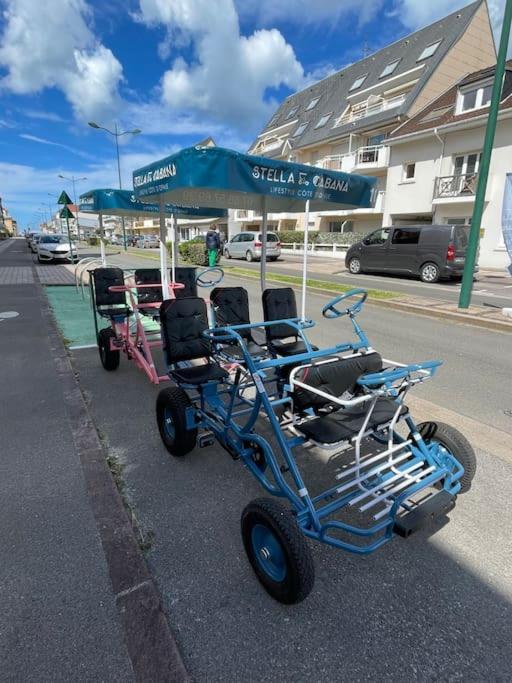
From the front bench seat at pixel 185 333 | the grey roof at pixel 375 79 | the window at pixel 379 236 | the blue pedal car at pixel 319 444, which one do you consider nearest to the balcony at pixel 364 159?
the grey roof at pixel 375 79

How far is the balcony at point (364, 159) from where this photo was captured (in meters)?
24.1

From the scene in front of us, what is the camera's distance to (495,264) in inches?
680

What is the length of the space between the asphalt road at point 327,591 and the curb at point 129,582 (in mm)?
67

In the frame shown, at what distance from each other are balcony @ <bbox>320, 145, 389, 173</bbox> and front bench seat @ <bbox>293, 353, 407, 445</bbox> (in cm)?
2369

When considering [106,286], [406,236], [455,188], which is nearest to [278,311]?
[106,286]

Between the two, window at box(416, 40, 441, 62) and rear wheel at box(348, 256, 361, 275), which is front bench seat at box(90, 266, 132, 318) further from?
window at box(416, 40, 441, 62)

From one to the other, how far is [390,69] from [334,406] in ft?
112

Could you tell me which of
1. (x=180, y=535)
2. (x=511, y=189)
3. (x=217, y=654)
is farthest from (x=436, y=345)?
(x=217, y=654)

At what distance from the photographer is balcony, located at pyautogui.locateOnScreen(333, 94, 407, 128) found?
84.4ft

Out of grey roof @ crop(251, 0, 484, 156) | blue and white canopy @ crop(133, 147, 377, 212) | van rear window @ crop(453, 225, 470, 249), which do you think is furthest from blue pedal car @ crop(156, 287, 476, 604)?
grey roof @ crop(251, 0, 484, 156)

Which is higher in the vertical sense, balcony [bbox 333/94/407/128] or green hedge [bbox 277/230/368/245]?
balcony [bbox 333/94/407/128]

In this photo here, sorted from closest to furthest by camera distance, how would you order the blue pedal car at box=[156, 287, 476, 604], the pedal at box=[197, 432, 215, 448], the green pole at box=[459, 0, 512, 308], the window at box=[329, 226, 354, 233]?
the blue pedal car at box=[156, 287, 476, 604], the pedal at box=[197, 432, 215, 448], the green pole at box=[459, 0, 512, 308], the window at box=[329, 226, 354, 233]

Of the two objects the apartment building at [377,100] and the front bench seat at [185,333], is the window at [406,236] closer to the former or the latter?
the apartment building at [377,100]

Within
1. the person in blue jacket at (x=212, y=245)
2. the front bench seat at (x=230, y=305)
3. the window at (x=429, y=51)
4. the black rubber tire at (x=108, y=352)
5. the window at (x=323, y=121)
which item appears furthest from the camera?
the window at (x=323, y=121)
